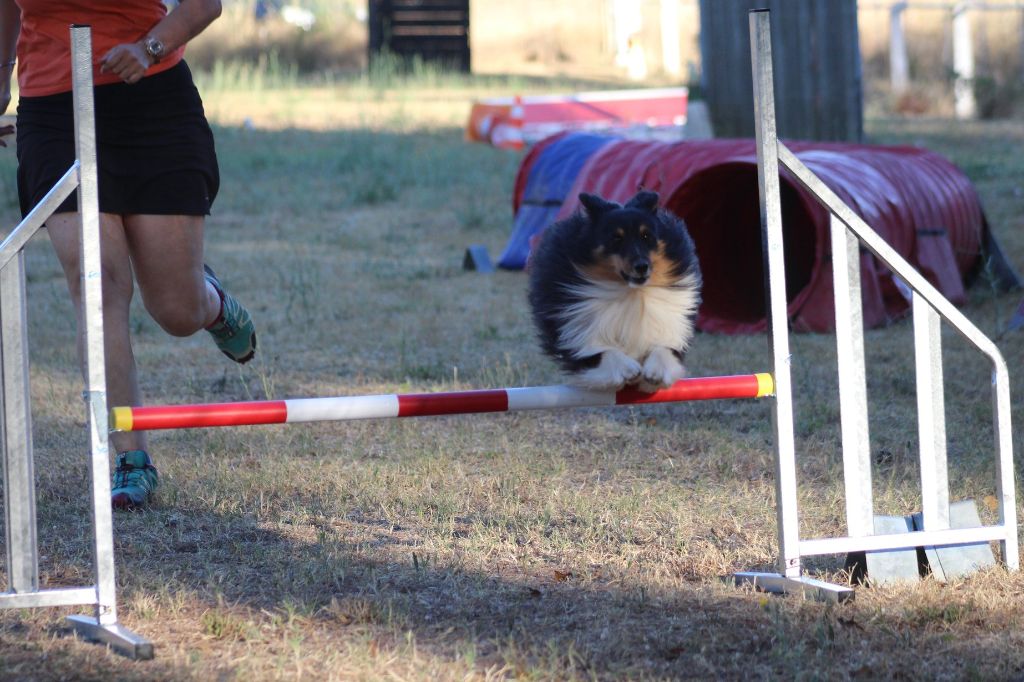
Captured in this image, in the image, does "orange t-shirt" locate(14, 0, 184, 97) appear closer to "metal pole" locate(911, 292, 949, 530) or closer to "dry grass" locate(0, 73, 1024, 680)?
"dry grass" locate(0, 73, 1024, 680)

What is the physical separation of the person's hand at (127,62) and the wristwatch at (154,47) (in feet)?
0.05

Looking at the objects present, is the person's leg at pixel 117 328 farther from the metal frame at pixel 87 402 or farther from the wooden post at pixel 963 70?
the wooden post at pixel 963 70

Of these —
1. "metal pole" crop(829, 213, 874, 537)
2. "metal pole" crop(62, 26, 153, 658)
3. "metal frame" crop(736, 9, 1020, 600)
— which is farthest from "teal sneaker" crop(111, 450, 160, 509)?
"metal pole" crop(829, 213, 874, 537)

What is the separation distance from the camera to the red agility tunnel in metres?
6.81

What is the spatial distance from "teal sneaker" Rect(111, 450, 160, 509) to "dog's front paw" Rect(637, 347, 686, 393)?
166 cm

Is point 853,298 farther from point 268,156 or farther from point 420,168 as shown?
point 268,156

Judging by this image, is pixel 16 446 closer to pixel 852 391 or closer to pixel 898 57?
pixel 852 391

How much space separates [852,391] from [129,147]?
2226mm

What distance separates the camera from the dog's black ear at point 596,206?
379 centimetres

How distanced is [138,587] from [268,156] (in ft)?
37.8

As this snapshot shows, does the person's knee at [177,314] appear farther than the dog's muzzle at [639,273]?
Yes

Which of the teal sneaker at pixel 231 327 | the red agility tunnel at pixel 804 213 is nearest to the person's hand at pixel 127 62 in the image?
the teal sneaker at pixel 231 327

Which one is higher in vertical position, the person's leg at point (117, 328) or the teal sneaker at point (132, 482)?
the person's leg at point (117, 328)

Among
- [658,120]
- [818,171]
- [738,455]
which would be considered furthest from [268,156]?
[738,455]
